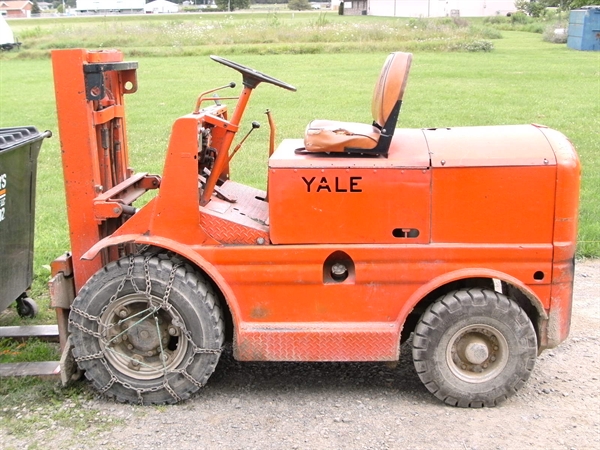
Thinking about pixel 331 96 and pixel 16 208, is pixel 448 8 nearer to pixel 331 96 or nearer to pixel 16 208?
pixel 331 96

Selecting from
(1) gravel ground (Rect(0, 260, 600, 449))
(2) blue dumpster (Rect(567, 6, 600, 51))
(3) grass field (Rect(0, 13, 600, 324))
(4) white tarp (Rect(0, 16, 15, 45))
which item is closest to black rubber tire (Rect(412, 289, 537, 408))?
(1) gravel ground (Rect(0, 260, 600, 449))

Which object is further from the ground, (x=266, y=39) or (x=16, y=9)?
(x=16, y=9)

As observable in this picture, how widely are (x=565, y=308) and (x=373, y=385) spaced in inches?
46.0

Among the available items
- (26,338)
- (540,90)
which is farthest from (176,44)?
(26,338)

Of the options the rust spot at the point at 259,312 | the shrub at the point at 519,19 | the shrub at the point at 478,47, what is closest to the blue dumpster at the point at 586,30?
the shrub at the point at 478,47

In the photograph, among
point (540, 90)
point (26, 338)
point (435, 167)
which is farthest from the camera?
point (540, 90)

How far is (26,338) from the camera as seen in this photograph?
17.2 ft

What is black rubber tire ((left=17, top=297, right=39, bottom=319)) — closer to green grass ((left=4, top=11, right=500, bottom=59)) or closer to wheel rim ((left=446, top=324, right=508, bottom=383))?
wheel rim ((left=446, top=324, right=508, bottom=383))

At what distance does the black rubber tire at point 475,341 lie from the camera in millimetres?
4184

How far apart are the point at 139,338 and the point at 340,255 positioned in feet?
3.99

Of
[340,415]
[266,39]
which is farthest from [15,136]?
[266,39]

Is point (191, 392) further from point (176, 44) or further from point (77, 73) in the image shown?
point (176, 44)

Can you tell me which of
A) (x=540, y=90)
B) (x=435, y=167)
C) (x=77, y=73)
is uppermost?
(x=77, y=73)

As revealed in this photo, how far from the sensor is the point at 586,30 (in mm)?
35562
